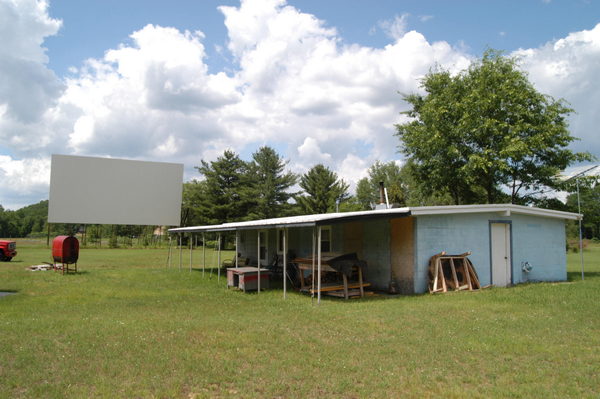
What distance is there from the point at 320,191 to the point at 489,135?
2525 centimetres

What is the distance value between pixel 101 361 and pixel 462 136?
20.0 meters

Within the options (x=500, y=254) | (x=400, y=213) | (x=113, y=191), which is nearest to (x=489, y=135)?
(x=500, y=254)

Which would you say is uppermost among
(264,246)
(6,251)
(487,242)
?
(487,242)

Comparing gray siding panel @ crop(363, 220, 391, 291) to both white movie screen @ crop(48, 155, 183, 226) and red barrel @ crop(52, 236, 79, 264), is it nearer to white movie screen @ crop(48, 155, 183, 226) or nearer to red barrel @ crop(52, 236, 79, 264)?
red barrel @ crop(52, 236, 79, 264)

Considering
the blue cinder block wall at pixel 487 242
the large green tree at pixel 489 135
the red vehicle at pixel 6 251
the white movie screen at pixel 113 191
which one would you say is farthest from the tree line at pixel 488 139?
the red vehicle at pixel 6 251

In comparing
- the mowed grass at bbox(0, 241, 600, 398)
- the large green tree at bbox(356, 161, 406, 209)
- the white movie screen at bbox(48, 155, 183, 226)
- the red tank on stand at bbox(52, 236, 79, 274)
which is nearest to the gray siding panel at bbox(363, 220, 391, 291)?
the mowed grass at bbox(0, 241, 600, 398)

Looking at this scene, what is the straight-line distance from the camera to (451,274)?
39.1ft

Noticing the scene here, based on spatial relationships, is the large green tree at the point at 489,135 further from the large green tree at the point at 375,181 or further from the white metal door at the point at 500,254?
the large green tree at the point at 375,181

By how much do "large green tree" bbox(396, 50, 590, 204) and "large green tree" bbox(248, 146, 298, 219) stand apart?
23.0 metres

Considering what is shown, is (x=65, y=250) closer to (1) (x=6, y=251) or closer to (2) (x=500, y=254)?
(1) (x=6, y=251)

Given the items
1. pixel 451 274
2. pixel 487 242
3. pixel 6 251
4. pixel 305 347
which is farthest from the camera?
pixel 6 251

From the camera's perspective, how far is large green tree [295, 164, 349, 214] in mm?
45156

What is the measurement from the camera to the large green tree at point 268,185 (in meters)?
44.6

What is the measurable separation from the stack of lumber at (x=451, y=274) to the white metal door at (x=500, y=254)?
3.26 ft
